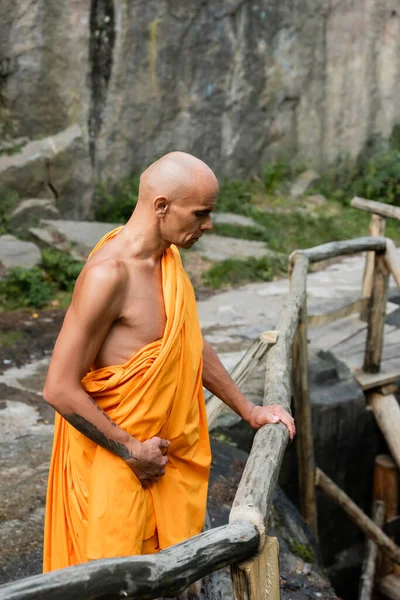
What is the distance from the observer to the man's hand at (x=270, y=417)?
110 inches

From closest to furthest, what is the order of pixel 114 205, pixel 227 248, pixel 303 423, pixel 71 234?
1. pixel 303 423
2. pixel 71 234
3. pixel 227 248
4. pixel 114 205

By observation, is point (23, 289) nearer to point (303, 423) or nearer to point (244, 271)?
point (244, 271)

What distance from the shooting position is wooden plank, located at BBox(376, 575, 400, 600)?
611cm

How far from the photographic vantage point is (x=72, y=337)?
2270 mm

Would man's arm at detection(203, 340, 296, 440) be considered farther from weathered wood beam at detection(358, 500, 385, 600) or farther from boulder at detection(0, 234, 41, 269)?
boulder at detection(0, 234, 41, 269)

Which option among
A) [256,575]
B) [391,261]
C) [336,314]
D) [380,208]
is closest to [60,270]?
[336,314]

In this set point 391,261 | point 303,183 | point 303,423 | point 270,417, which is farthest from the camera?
point 303,183

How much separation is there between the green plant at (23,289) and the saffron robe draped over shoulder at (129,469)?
16.9 feet

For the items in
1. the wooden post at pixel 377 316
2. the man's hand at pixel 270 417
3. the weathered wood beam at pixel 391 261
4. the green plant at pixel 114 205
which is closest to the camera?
the man's hand at pixel 270 417

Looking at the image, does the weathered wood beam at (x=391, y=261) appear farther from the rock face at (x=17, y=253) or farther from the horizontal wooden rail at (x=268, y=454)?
the rock face at (x=17, y=253)

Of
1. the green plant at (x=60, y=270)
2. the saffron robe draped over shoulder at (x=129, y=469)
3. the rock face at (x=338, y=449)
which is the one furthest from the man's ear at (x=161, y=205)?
the green plant at (x=60, y=270)

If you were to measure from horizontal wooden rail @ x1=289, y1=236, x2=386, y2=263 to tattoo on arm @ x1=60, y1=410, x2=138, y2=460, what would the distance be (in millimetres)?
3353

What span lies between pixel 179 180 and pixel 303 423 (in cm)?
328

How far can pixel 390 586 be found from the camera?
6.15 meters
